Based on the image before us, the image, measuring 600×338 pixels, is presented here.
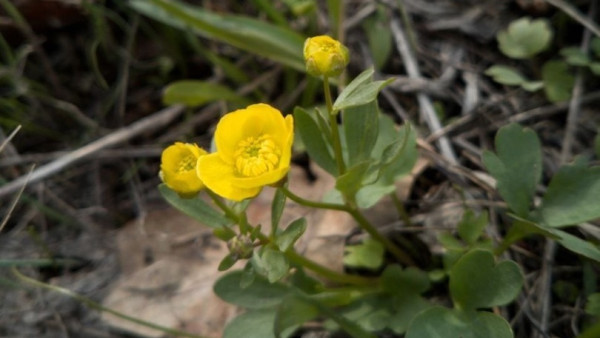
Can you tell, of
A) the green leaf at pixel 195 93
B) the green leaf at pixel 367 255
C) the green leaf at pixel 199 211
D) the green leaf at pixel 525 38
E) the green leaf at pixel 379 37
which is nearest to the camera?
the green leaf at pixel 199 211

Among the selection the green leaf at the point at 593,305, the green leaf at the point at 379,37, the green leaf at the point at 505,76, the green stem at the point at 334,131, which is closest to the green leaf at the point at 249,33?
the green leaf at the point at 379,37

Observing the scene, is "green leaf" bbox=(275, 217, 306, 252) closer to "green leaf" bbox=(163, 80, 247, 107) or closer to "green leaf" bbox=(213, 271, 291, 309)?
"green leaf" bbox=(213, 271, 291, 309)

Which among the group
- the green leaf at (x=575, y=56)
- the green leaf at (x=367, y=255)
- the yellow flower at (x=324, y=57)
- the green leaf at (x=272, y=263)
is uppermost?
the yellow flower at (x=324, y=57)

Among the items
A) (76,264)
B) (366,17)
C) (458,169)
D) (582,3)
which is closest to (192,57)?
(366,17)

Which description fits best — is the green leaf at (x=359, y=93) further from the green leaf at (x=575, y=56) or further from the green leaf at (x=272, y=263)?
the green leaf at (x=575, y=56)

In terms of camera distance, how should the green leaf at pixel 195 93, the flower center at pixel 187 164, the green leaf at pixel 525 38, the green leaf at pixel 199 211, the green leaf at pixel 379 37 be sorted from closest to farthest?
the flower center at pixel 187 164
the green leaf at pixel 199 211
the green leaf at pixel 525 38
the green leaf at pixel 195 93
the green leaf at pixel 379 37

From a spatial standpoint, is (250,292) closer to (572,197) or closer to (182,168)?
(182,168)

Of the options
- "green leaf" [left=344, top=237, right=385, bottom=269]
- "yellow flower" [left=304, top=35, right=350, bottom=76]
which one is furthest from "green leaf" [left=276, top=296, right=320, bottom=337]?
"yellow flower" [left=304, top=35, right=350, bottom=76]
